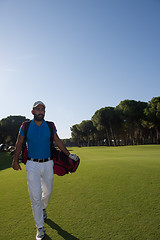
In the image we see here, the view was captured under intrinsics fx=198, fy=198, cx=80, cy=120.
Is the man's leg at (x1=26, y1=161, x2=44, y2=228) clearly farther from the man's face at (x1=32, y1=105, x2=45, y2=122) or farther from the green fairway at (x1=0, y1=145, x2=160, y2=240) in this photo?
the man's face at (x1=32, y1=105, x2=45, y2=122)

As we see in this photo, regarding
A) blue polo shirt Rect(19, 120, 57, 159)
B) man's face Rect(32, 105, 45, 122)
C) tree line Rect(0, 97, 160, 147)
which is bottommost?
blue polo shirt Rect(19, 120, 57, 159)

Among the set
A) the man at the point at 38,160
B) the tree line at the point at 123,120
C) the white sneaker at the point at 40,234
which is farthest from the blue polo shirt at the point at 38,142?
the tree line at the point at 123,120

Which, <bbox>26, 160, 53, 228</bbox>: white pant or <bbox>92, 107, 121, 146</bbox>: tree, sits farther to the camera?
<bbox>92, 107, 121, 146</bbox>: tree

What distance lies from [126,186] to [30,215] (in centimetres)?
366

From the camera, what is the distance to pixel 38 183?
411 centimetres

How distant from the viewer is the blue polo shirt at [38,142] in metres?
4.25

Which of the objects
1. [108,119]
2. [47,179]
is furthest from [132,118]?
[47,179]

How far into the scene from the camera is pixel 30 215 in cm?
468

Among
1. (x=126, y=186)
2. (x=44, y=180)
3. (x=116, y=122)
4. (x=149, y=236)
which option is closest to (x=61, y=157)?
(x=44, y=180)

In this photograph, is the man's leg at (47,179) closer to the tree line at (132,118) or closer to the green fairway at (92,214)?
the green fairway at (92,214)

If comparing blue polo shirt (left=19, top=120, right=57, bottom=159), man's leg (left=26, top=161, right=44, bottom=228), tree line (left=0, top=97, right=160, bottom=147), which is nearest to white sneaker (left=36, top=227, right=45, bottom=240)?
Answer: man's leg (left=26, top=161, right=44, bottom=228)

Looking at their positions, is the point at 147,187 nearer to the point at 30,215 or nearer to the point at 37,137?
the point at 30,215

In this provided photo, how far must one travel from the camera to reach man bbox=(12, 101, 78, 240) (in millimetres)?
4031

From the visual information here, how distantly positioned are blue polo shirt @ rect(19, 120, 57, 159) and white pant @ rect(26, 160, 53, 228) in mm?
182
